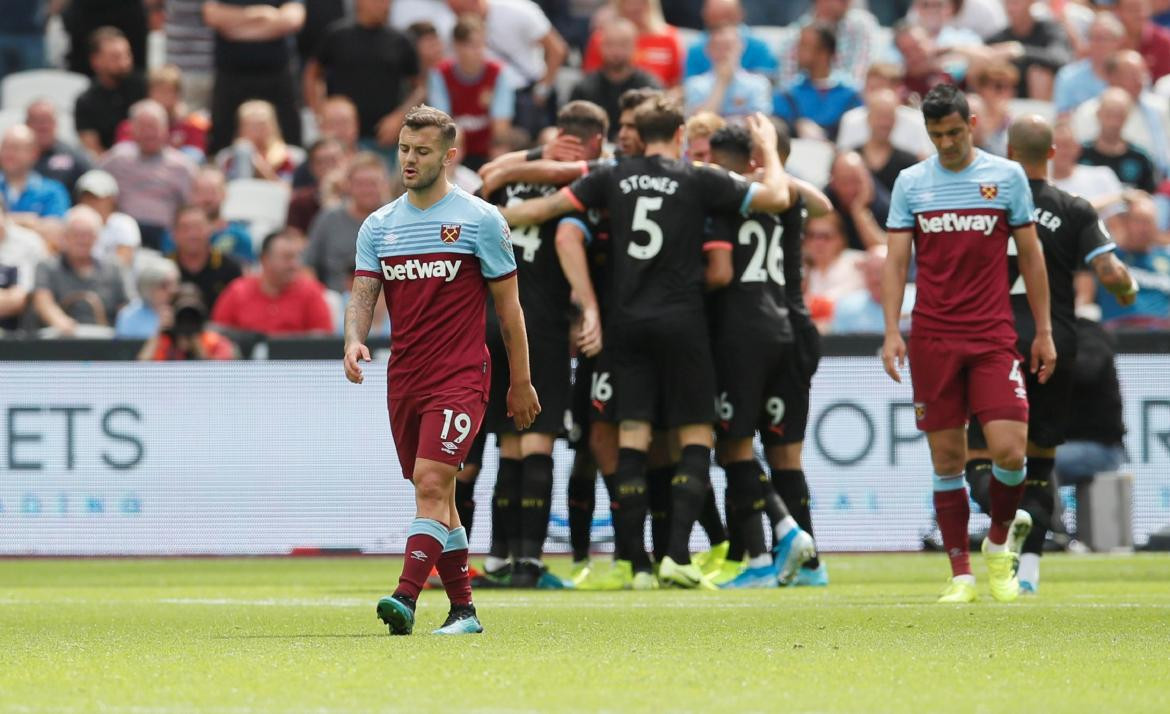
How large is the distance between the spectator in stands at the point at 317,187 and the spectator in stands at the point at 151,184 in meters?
1.12

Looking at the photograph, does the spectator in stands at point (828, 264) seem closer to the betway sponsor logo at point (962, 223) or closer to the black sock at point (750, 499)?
the black sock at point (750, 499)

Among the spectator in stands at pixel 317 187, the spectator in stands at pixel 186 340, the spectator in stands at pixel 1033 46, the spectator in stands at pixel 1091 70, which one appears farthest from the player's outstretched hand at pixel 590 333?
the spectator in stands at pixel 1033 46

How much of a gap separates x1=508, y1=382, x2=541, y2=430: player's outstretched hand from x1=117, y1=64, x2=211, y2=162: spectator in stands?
12.5m

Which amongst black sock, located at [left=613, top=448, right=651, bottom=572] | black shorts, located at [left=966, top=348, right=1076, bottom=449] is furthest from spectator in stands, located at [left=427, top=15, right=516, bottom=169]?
black shorts, located at [left=966, top=348, right=1076, bottom=449]

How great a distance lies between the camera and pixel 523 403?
8.30 metres

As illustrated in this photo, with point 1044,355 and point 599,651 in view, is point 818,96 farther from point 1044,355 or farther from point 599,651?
Result: point 599,651

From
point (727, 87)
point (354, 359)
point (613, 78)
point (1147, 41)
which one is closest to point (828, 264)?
point (613, 78)

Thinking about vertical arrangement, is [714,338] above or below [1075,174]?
below

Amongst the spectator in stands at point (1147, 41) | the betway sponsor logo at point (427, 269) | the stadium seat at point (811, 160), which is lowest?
the betway sponsor logo at point (427, 269)

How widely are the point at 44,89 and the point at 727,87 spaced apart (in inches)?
280

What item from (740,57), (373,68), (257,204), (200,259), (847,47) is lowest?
(200,259)

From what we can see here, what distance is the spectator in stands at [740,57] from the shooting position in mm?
20156

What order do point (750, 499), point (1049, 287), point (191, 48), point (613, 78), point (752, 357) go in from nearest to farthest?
point (1049, 287) < point (752, 357) < point (750, 499) < point (613, 78) < point (191, 48)

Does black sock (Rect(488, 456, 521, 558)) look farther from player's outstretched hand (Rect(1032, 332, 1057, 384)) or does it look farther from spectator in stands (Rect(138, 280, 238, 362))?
spectator in stands (Rect(138, 280, 238, 362))
